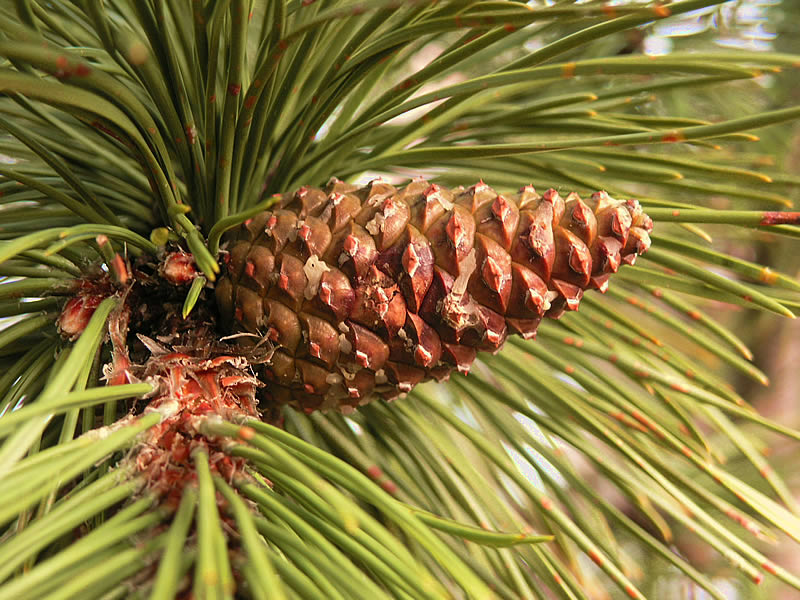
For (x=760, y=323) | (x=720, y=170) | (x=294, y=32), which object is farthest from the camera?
(x=760, y=323)

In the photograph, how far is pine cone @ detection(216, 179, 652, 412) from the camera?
33 centimetres

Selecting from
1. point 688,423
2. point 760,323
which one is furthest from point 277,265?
point 760,323

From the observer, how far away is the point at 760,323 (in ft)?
3.07

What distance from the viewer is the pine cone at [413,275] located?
1.09ft

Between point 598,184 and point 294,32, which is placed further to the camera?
point 598,184

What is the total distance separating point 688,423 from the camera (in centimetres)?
45

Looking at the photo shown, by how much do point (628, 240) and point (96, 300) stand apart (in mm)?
273

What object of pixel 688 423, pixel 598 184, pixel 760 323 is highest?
pixel 598 184

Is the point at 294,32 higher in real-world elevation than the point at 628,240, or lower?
higher

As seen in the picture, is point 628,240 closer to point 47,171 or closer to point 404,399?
point 404,399

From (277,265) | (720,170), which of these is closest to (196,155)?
(277,265)

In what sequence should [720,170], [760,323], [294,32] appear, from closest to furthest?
[294,32]
[720,170]
[760,323]

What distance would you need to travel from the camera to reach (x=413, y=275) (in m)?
0.33

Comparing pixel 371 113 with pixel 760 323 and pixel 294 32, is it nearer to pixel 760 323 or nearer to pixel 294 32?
pixel 294 32
